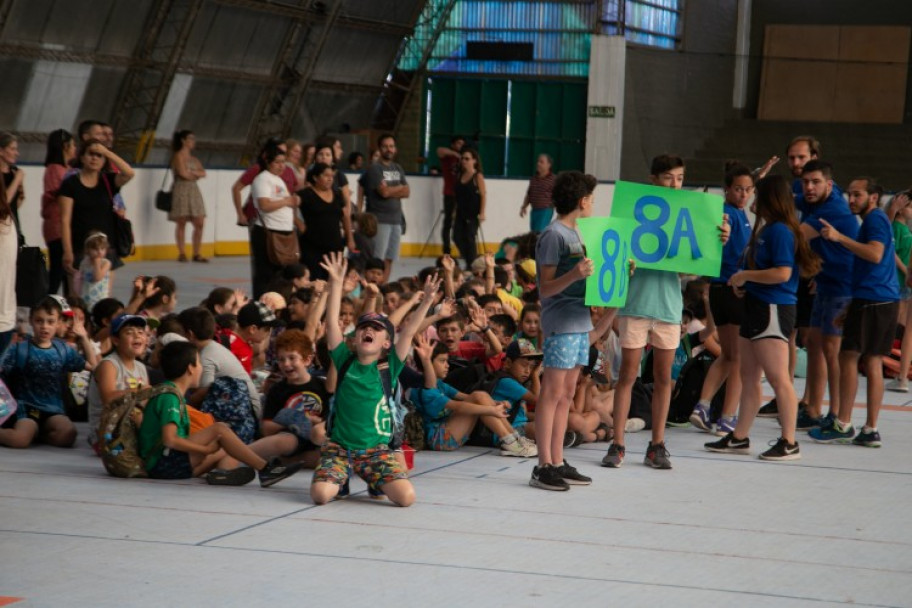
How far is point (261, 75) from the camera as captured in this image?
29.5 m

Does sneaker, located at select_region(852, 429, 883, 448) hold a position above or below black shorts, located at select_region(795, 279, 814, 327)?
below

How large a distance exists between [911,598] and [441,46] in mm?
29056

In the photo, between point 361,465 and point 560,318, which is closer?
point 361,465

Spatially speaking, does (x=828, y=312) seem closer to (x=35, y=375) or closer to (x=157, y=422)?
(x=157, y=422)

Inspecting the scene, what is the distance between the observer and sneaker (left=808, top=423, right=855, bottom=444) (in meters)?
8.72

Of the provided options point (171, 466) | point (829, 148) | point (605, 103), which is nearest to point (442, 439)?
point (171, 466)

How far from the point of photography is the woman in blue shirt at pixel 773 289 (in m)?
7.79

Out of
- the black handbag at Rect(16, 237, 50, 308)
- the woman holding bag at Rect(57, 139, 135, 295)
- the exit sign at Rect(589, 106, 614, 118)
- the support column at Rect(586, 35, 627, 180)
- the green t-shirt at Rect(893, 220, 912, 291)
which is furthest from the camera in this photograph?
the exit sign at Rect(589, 106, 614, 118)

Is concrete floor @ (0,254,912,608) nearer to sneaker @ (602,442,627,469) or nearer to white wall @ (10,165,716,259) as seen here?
sneaker @ (602,442,627,469)

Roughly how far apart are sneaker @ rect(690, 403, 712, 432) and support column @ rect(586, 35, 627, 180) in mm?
20031

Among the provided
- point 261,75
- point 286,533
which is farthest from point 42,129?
point 286,533

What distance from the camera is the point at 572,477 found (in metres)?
7.15

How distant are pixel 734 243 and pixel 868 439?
→ 144 centimetres

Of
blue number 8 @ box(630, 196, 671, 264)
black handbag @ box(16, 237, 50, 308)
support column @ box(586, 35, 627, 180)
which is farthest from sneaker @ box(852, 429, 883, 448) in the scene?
support column @ box(586, 35, 627, 180)
